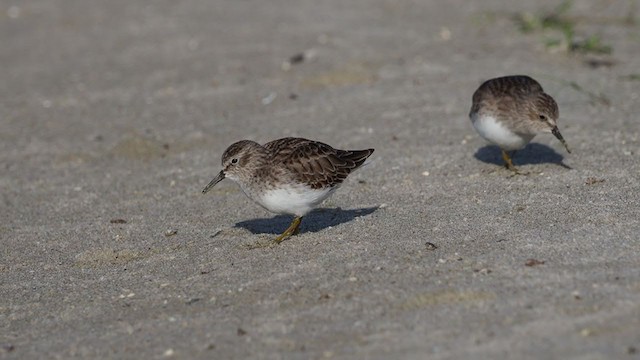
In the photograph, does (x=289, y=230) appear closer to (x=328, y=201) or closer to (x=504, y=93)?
(x=328, y=201)

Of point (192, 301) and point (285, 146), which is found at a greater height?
point (285, 146)

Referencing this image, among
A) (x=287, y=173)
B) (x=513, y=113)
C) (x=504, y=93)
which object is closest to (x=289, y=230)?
(x=287, y=173)

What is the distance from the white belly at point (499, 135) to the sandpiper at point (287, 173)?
1779 mm

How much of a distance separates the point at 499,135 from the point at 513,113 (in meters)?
0.26

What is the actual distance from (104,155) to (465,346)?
21.5 feet

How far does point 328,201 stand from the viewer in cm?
934

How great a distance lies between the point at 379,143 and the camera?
10.8 metres

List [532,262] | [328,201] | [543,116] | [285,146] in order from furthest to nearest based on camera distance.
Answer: [328,201] < [543,116] < [285,146] < [532,262]

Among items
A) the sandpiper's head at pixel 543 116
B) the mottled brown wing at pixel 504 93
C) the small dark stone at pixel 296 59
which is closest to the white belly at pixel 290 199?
the mottled brown wing at pixel 504 93

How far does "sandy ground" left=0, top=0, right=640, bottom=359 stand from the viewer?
632 centimetres

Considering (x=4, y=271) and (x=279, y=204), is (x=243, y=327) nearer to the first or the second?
(x=279, y=204)

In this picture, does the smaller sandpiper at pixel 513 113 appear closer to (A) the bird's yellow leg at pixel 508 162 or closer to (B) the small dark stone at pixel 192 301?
(A) the bird's yellow leg at pixel 508 162

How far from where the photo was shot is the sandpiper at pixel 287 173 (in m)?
7.92

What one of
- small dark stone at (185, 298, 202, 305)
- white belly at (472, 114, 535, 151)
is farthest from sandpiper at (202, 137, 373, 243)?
white belly at (472, 114, 535, 151)
